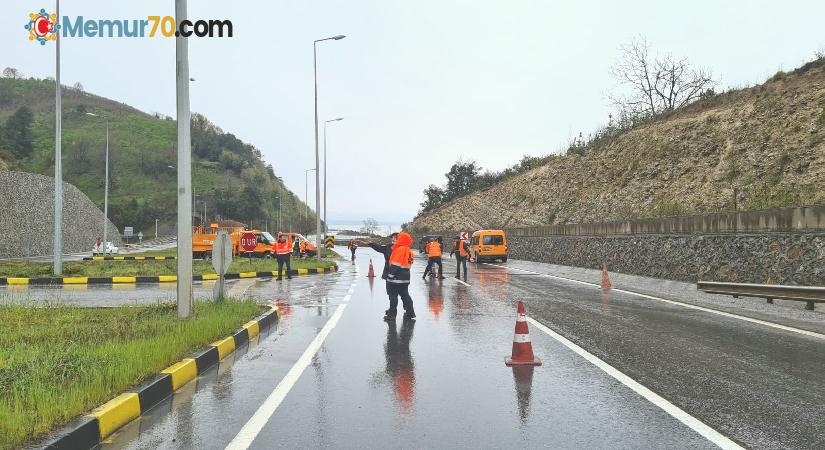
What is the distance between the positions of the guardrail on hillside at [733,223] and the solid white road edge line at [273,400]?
33.3ft

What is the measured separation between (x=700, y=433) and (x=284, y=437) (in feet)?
10.1

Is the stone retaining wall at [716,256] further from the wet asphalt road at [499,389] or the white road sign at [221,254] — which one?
the white road sign at [221,254]

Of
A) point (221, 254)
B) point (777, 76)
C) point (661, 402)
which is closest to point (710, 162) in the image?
point (777, 76)

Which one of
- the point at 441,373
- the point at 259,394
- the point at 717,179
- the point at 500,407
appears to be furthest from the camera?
the point at 717,179

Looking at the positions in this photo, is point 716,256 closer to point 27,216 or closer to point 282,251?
point 282,251

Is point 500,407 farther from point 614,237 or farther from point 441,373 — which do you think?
point 614,237

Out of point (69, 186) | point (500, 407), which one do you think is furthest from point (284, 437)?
point (69, 186)

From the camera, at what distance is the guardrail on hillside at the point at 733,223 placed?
1260cm

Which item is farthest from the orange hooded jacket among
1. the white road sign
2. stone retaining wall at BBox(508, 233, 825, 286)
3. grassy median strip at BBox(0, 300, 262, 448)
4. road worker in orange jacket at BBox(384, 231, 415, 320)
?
stone retaining wall at BBox(508, 233, 825, 286)

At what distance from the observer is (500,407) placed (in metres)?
5.32

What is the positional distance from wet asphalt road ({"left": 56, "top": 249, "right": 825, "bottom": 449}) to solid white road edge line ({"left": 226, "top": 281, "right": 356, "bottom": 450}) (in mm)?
64

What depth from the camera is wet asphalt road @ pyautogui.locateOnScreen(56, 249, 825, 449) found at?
4.55 meters

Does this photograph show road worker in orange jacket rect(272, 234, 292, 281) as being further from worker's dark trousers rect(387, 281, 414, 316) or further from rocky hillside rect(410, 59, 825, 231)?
rocky hillside rect(410, 59, 825, 231)

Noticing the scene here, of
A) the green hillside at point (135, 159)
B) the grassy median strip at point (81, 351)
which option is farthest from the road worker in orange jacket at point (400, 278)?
the green hillside at point (135, 159)
